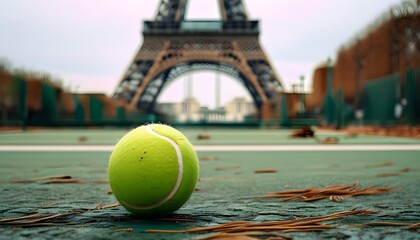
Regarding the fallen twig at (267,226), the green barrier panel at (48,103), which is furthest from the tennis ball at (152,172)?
the green barrier panel at (48,103)

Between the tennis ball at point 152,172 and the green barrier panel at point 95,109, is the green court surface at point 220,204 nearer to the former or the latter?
the tennis ball at point 152,172

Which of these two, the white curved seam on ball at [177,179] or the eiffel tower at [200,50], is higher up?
the eiffel tower at [200,50]

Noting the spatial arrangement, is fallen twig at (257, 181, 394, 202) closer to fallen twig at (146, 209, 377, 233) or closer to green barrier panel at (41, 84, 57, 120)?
fallen twig at (146, 209, 377, 233)

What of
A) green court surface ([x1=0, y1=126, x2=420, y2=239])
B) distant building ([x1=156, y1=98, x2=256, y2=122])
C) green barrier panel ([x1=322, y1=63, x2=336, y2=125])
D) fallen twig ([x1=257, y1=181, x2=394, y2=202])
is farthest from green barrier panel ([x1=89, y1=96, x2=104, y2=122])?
fallen twig ([x1=257, y1=181, x2=394, y2=202])

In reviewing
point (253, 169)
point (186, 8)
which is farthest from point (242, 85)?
point (253, 169)

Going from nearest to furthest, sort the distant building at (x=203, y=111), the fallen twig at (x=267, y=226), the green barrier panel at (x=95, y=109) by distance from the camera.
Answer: the fallen twig at (x=267, y=226), the green barrier panel at (x=95, y=109), the distant building at (x=203, y=111)

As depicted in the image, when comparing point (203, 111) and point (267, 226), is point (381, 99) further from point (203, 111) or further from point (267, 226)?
point (267, 226)

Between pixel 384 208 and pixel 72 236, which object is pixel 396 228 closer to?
pixel 384 208

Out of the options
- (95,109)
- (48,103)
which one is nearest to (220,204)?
(48,103)
